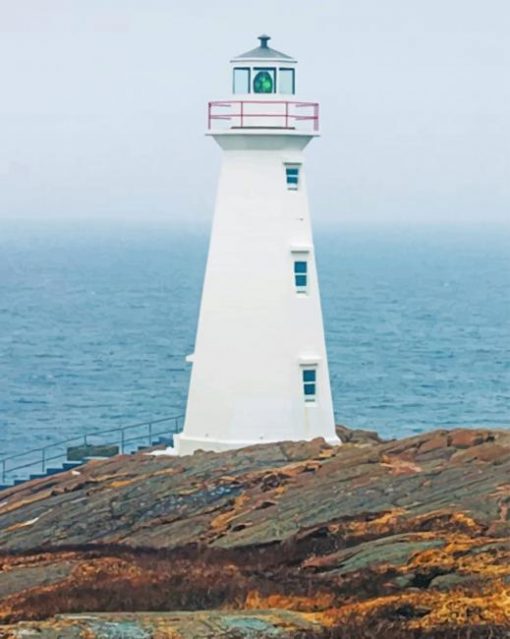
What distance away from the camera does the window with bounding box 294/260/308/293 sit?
31.1 metres

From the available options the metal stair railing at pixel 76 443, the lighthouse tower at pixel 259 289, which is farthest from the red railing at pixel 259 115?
the metal stair railing at pixel 76 443

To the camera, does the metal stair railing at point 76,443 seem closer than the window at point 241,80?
No

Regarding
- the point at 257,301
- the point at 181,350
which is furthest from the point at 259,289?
the point at 181,350

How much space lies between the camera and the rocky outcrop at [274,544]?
17.8 metres

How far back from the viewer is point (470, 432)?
2727 centimetres

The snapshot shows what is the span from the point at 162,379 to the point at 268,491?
180 ft

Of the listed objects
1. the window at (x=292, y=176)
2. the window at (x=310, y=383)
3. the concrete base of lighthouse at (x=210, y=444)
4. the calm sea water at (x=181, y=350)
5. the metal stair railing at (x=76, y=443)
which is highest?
the calm sea water at (x=181, y=350)

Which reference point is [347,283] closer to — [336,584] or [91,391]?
[91,391]

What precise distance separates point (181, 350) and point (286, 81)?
200ft

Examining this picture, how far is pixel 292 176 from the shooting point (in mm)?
31094

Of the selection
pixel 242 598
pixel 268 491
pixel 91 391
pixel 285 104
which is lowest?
pixel 242 598

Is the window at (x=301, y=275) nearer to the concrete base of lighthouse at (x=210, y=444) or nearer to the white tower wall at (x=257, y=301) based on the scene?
the white tower wall at (x=257, y=301)

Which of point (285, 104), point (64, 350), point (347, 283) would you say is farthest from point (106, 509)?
point (347, 283)

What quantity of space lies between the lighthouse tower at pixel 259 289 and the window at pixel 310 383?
2 centimetres
